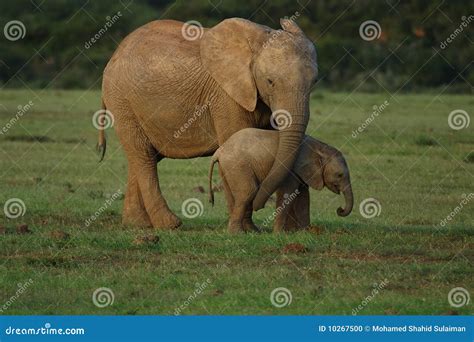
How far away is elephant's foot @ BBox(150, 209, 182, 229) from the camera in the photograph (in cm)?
1337

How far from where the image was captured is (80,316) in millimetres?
9609

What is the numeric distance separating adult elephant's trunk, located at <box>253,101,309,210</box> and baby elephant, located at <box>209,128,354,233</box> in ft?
0.43

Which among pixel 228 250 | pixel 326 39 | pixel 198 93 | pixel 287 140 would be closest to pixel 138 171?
pixel 198 93

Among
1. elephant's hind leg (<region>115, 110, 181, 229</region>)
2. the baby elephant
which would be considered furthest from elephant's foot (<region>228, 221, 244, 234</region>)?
elephant's hind leg (<region>115, 110, 181, 229</region>)

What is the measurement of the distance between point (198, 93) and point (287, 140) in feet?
4.91

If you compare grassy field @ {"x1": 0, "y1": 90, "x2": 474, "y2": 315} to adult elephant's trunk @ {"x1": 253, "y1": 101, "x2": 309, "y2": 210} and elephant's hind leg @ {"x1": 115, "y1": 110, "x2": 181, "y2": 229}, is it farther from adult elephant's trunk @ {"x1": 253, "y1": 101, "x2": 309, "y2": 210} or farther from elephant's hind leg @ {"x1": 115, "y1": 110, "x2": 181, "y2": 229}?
adult elephant's trunk @ {"x1": 253, "y1": 101, "x2": 309, "y2": 210}

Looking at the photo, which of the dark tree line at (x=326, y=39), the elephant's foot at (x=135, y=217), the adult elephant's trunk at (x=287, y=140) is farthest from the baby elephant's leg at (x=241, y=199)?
the dark tree line at (x=326, y=39)

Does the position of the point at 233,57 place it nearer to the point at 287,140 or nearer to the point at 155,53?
the point at 155,53

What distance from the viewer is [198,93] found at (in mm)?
13328

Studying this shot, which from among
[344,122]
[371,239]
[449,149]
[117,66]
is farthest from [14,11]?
[371,239]

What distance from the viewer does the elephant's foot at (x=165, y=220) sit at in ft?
43.9

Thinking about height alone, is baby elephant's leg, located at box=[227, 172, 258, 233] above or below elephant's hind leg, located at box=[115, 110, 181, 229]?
above

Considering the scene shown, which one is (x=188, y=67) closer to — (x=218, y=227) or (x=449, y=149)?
(x=218, y=227)

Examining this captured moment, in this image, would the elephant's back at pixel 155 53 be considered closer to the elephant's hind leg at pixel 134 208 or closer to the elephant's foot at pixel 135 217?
the elephant's hind leg at pixel 134 208
